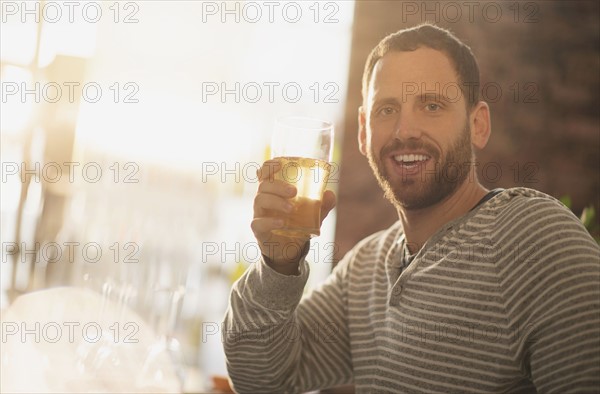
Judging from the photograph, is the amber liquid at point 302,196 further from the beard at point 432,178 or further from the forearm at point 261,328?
the beard at point 432,178

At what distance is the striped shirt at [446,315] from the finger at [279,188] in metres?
0.22

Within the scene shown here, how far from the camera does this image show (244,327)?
5.13ft

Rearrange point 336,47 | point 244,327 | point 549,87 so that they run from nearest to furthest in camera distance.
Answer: point 244,327, point 549,87, point 336,47

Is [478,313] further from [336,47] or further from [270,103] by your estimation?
[270,103]

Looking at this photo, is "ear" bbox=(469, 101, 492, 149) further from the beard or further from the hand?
the hand

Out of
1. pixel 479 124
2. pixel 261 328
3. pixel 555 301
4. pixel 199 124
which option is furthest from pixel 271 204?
pixel 199 124

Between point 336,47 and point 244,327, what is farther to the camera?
point 336,47

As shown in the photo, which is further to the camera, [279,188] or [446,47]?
[446,47]

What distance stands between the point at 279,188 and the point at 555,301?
587 millimetres

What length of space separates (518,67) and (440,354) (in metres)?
1.56

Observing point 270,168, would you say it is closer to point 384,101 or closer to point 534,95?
point 384,101

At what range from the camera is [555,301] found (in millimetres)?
1173

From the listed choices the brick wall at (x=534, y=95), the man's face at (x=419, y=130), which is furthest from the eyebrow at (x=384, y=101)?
the brick wall at (x=534, y=95)

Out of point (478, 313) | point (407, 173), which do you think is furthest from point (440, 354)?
point (407, 173)
